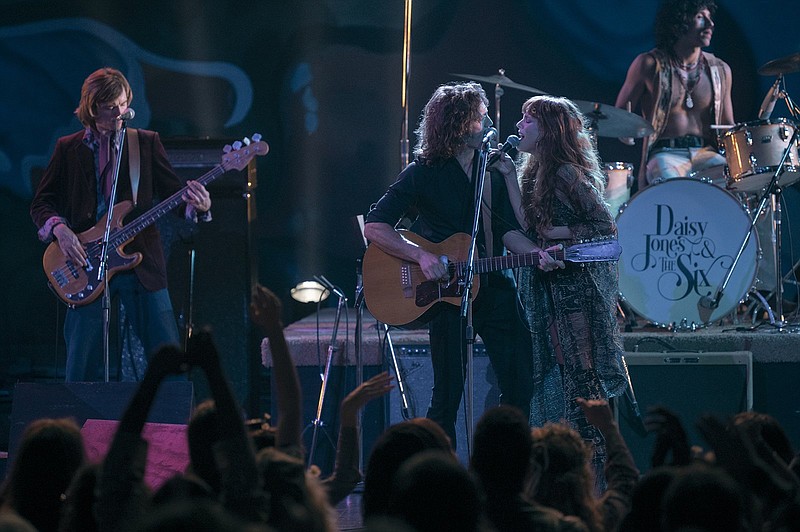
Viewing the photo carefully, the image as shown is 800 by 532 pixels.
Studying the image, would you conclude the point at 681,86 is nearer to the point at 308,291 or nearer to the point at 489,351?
the point at 308,291

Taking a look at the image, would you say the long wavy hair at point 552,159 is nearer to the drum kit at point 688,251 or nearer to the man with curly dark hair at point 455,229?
the man with curly dark hair at point 455,229

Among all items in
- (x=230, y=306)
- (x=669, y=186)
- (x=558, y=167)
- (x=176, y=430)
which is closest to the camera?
(x=176, y=430)

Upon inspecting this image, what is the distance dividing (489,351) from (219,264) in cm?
335

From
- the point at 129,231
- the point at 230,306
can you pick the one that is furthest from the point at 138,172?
the point at 230,306

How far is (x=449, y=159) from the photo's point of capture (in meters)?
5.88

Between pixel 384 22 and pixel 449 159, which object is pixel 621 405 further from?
pixel 384 22

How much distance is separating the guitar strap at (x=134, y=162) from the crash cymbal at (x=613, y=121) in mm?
3253

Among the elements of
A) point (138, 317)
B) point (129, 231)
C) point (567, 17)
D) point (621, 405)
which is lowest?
point (621, 405)

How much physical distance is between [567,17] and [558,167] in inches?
150

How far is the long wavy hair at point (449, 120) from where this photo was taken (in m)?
5.83

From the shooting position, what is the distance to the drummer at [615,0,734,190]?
8.77 metres

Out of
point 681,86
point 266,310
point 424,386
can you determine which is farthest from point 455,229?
point 681,86

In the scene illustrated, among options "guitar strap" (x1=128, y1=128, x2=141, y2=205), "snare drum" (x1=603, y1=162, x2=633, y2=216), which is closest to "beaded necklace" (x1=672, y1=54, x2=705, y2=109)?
"snare drum" (x1=603, y1=162, x2=633, y2=216)

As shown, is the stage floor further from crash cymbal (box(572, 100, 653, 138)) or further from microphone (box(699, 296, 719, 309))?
crash cymbal (box(572, 100, 653, 138))
